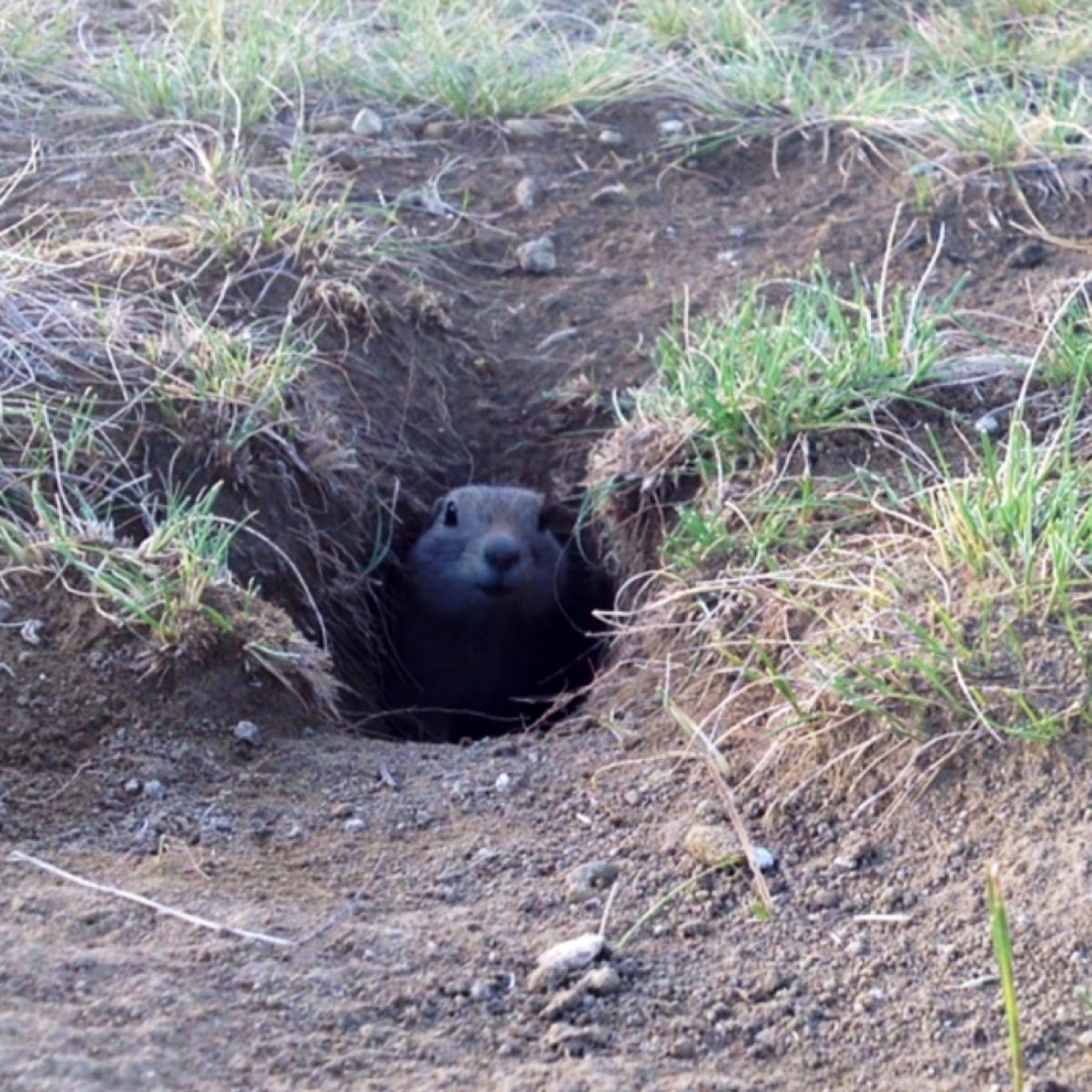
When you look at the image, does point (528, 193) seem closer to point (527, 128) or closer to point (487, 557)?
point (527, 128)

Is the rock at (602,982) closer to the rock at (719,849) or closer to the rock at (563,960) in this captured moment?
the rock at (563,960)

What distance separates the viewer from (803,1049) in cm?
275

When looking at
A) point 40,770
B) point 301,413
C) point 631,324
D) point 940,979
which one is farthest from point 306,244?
point 940,979

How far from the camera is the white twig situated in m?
2.92

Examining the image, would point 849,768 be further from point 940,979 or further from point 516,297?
point 516,297

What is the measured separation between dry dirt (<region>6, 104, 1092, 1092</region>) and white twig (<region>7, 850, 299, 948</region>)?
11 millimetres

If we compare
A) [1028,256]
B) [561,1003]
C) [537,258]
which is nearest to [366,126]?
[537,258]

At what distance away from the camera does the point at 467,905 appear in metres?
3.15

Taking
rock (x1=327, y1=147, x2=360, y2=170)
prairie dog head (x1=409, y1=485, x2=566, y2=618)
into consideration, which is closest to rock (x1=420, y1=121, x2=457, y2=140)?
rock (x1=327, y1=147, x2=360, y2=170)

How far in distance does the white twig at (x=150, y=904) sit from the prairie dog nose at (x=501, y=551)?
2340mm

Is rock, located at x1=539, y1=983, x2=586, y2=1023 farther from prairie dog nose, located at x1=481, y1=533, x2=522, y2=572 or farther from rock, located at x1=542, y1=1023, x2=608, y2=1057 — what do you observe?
prairie dog nose, located at x1=481, y1=533, x2=522, y2=572

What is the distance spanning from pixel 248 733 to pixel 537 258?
2.38 m

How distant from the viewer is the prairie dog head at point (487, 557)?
5465 mm

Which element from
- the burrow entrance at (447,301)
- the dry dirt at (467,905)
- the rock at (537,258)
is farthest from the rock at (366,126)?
the dry dirt at (467,905)
